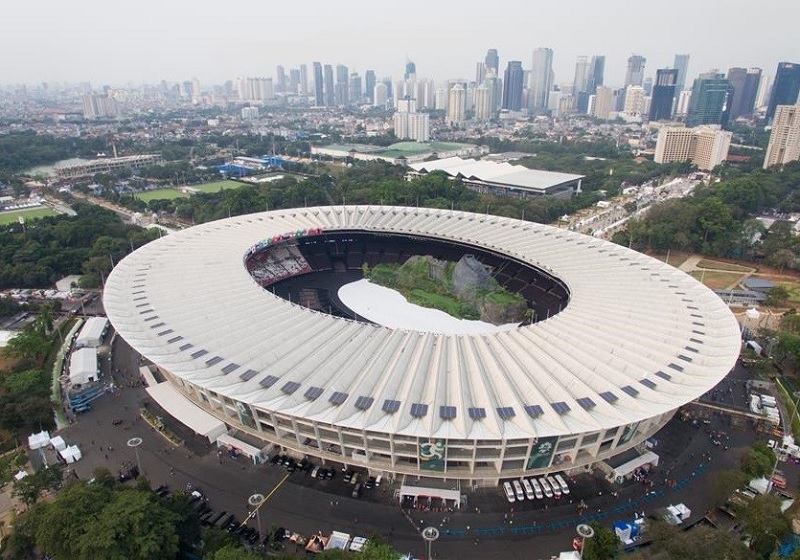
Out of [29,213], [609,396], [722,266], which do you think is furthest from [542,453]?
[29,213]

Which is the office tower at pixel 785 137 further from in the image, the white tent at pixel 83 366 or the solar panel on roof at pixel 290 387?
the white tent at pixel 83 366

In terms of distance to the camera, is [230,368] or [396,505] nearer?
[396,505]

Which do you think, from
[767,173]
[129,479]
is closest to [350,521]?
[129,479]

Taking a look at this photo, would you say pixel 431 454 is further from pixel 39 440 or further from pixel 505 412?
pixel 39 440

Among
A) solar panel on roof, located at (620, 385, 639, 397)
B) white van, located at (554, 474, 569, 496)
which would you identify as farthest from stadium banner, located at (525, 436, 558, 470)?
solar panel on roof, located at (620, 385, 639, 397)

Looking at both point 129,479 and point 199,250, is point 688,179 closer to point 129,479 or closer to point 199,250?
point 199,250

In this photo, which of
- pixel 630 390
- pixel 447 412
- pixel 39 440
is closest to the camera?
pixel 447 412

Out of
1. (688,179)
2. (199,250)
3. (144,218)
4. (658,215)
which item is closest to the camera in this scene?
(199,250)
